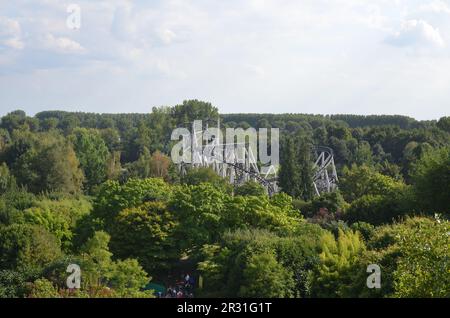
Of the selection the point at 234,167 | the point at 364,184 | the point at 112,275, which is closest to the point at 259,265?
the point at 112,275

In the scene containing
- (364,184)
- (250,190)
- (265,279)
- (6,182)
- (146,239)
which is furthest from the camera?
(6,182)

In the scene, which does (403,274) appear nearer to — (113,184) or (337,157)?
(113,184)

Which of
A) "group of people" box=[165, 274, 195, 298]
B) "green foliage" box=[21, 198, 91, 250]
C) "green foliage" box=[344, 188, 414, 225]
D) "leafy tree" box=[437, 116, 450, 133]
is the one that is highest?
"leafy tree" box=[437, 116, 450, 133]

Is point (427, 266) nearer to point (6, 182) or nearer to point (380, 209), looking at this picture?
point (380, 209)

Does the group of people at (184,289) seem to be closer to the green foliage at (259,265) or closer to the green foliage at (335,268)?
the green foliage at (259,265)

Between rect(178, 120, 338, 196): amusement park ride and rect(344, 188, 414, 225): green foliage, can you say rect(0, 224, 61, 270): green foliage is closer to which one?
rect(344, 188, 414, 225): green foliage

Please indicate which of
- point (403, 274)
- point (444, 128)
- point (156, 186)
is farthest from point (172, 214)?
point (444, 128)

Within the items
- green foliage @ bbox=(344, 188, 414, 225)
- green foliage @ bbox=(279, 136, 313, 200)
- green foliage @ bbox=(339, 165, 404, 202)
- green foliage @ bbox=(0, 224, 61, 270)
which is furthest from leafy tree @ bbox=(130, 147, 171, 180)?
green foliage @ bbox=(0, 224, 61, 270)

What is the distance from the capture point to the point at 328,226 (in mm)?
24172

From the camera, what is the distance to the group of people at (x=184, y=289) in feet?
67.2

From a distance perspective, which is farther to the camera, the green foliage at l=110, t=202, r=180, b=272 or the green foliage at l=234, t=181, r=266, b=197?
the green foliage at l=234, t=181, r=266, b=197

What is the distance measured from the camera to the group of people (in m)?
20.5

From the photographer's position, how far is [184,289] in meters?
21.5
